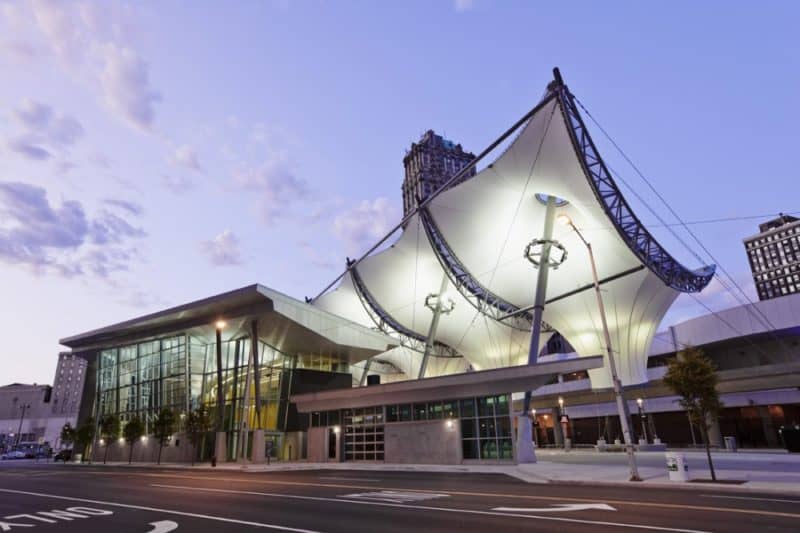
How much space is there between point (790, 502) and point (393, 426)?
2425 cm

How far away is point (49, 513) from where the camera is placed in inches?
470

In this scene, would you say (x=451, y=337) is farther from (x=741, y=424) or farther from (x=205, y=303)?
(x=205, y=303)

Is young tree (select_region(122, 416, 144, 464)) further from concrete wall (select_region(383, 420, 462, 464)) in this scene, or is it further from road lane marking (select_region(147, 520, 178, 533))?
road lane marking (select_region(147, 520, 178, 533))

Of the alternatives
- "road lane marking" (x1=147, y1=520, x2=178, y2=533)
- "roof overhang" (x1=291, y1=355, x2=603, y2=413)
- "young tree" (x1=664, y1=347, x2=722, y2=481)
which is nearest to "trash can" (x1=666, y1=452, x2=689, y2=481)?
"young tree" (x1=664, y1=347, x2=722, y2=481)

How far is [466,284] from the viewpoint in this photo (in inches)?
1928

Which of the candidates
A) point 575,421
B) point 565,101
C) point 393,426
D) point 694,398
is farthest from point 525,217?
point 575,421

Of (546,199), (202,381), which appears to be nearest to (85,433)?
(202,381)

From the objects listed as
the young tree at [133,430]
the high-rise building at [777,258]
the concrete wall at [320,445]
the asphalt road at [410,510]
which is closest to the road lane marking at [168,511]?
the asphalt road at [410,510]

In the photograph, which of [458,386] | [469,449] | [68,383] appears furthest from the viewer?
[68,383]

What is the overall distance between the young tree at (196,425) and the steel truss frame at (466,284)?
24.3 meters

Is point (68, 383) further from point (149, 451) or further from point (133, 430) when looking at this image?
point (133, 430)

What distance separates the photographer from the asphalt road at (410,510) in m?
8.64

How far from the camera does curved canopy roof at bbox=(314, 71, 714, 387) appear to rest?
1219 inches

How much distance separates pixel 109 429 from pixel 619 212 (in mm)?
49640
